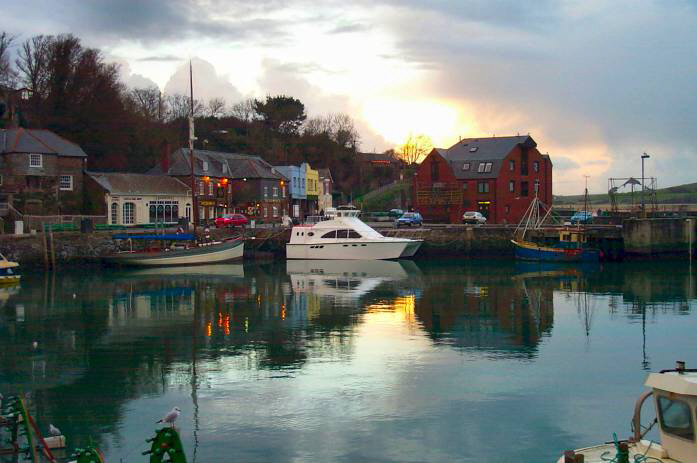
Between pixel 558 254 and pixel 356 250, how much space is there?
13489 millimetres

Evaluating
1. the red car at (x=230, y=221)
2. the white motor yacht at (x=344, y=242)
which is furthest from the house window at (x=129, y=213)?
the white motor yacht at (x=344, y=242)

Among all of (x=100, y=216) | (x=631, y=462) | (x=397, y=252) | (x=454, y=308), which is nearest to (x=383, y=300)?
(x=454, y=308)

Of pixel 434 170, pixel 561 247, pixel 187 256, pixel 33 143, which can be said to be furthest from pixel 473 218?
pixel 33 143

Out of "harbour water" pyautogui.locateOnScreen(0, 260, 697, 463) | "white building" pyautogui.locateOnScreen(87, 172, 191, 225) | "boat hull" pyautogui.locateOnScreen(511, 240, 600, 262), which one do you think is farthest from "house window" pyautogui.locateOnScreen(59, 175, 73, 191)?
"boat hull" pyautogui.locateOnScreen(511, 240, 600, 262)

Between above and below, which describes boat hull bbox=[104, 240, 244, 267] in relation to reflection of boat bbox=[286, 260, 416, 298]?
above

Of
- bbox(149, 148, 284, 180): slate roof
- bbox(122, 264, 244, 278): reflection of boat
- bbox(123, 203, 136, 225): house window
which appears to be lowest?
bbox(122, 264, 244, 278): reflection of boat

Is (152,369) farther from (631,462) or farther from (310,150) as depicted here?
(310,150)

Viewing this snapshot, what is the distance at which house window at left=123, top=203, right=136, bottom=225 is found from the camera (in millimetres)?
58500

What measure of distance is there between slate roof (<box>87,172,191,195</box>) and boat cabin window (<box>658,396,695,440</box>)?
170ft

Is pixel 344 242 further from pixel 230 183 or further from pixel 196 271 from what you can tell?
pixel 230 183

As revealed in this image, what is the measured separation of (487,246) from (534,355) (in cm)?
3374

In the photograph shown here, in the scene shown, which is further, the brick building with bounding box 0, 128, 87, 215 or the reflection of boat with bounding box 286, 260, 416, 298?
the brick building with bounding box 0, 128, 87, 215

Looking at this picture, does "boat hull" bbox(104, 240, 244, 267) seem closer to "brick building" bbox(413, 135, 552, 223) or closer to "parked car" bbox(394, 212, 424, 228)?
"parked car" bbox(394, 212, 424, 228)

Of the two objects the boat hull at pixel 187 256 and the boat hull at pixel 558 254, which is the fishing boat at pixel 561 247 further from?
the boat hull at pixel 187 256
